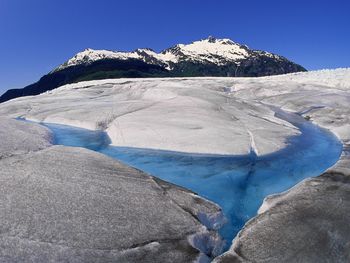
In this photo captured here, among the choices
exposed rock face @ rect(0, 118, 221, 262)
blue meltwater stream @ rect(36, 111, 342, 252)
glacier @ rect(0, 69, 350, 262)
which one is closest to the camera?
exposed rock face @ rect(0, 118, 221, 262)

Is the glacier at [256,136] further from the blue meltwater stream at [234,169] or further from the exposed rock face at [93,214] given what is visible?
the exposed rock face at [93,214]

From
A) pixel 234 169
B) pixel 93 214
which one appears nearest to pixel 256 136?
pixel 234 169

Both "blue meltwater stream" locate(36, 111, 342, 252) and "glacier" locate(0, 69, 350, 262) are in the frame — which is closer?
"glacier" locate(0, 69, 350, 262)

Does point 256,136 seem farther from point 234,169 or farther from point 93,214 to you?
point 93,214

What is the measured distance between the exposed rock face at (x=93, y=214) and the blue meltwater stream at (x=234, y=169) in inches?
39.8

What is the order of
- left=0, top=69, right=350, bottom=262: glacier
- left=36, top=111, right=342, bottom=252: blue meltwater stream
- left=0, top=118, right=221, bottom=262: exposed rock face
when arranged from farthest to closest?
1. left=36, top=111, right=342, bottom=252: blue meltwater stream
2. left=0, top=69, right=350, bottom=262: glacier
3. left=0, top=118, right=221, bottom=262: exposed rock face

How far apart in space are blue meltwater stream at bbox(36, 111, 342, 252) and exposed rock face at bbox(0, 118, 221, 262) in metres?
1.01

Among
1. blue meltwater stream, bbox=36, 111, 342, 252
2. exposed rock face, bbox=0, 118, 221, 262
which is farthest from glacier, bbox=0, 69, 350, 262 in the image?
exposed rock face, bbox=0, 118, 221, 262

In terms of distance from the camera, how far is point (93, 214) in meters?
5.75

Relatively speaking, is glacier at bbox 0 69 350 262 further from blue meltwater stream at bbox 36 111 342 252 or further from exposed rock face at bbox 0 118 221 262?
exposed rock face at bbox 0 118 221 262

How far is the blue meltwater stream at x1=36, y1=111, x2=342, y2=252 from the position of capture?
777 cm

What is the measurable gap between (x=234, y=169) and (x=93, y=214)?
15.4 ft

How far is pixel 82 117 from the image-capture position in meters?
15.5

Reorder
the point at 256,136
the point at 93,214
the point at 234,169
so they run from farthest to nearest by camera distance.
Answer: the point at 256,136 < the point at 234,169 < the point at 93,214
